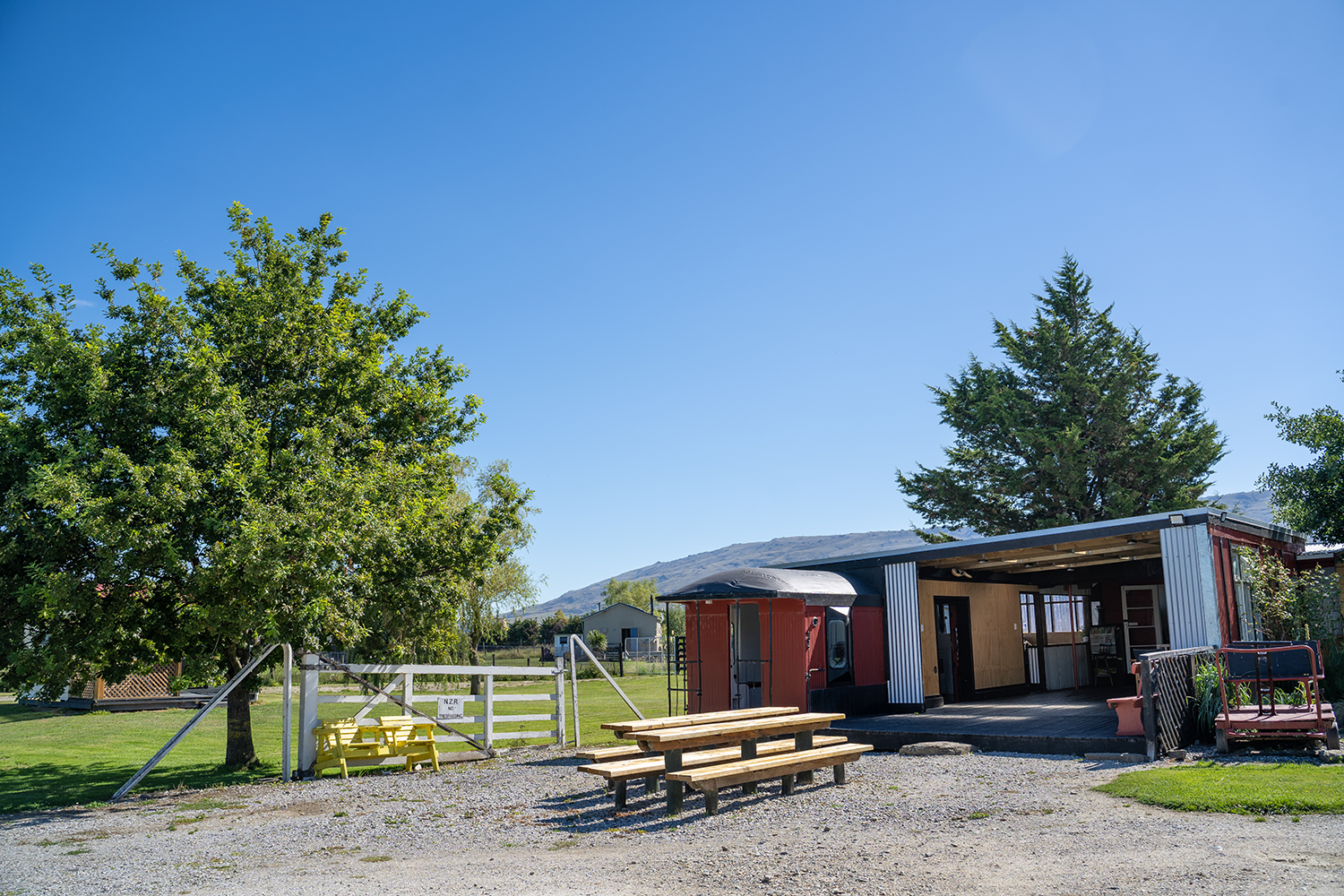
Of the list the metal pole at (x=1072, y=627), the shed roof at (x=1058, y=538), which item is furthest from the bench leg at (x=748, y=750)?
the metal pole at (x=1072, y=627)

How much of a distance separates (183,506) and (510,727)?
378 inches

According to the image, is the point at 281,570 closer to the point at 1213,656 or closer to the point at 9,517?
the point at 9,517

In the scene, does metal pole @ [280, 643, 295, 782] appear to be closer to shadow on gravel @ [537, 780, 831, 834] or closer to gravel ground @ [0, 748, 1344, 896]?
gravel ground @ [0, 748, 1344, 896]

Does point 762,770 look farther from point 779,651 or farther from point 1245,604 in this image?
point 1245,604

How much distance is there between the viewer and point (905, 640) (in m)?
16.0

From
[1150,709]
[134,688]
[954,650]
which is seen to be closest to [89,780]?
[1150,709]

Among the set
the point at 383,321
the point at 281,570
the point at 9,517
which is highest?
the point at 383,321

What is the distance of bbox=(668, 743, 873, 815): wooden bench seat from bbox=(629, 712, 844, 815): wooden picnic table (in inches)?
5.6

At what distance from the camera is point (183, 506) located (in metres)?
10.2

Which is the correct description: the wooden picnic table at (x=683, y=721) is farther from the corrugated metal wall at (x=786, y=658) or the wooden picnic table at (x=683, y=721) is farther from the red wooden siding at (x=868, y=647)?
the red wooden siding at (x=868, y=647)

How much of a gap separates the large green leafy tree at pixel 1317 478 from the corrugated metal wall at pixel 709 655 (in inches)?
690

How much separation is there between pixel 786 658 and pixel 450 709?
5.39 metres

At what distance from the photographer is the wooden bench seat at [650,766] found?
27.3 ft

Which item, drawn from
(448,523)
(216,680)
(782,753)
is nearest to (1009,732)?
(782,753)
